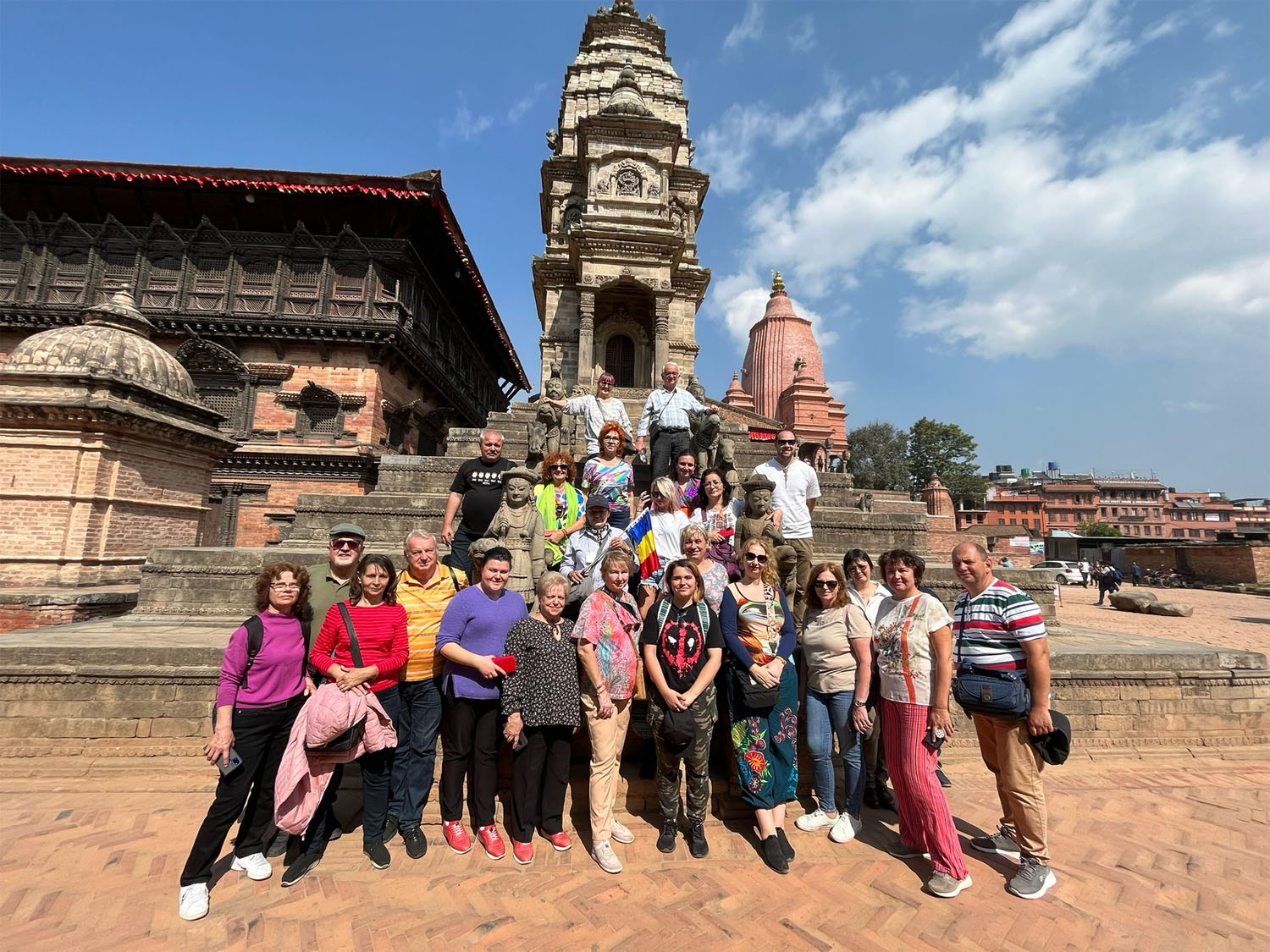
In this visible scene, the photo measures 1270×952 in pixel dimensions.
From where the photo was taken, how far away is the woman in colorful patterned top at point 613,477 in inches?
198

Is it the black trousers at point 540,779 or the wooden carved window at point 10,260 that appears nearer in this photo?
the black trousers at point 540,779

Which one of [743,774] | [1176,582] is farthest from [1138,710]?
[1176,582]

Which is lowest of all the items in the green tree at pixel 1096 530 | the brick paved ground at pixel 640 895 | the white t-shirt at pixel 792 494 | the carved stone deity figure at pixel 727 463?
the brick paved ground at pixel 640 895

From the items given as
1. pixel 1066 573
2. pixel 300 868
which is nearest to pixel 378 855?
pixel 300 868

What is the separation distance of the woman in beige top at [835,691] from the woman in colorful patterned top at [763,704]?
296 mm

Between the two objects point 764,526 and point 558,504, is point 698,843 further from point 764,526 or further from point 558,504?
point 558,504

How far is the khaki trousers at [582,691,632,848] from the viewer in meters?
3.42

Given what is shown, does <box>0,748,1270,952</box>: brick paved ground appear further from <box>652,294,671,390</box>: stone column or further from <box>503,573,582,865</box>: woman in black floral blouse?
<box>652,294,671,390</box>: stone column

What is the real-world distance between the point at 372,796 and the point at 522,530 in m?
2.10

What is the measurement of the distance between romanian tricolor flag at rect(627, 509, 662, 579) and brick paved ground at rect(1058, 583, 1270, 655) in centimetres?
975

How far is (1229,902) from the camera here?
3166mm

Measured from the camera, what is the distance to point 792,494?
18.2 feet

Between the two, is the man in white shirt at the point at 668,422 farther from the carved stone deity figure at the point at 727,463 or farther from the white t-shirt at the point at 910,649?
the white t-shirt at the point at 910,649

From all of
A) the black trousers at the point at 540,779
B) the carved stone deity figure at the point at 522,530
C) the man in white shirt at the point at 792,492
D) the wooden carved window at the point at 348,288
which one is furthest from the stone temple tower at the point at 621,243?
the black trousers at the point at 540,779
